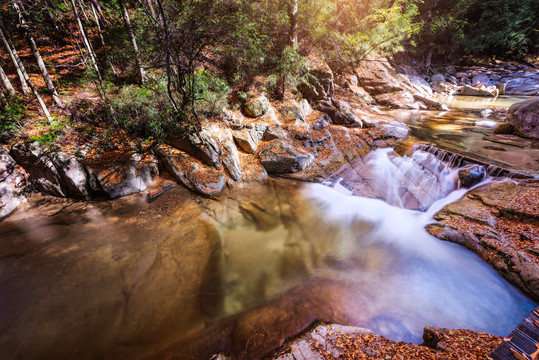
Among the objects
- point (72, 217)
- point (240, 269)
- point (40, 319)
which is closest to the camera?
point (40, 319)

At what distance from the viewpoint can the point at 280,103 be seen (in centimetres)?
1079

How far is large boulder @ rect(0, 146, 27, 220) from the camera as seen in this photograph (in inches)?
229

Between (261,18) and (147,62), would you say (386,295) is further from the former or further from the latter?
(261,18)

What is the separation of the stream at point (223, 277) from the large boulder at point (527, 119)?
24.3 feet

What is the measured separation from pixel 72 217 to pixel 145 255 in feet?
10.5

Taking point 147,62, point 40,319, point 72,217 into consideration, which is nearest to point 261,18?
point 147,62

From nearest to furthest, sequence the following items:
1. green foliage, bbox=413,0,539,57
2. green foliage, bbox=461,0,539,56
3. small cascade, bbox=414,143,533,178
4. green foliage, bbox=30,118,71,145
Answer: green foliage, bbox=30,118,71,145, small cascade, bbox=414,143,533,178, green foliage, bbox=461,0,539,56, green foliage, bbox=413,0,539,57

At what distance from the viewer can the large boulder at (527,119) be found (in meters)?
9.73

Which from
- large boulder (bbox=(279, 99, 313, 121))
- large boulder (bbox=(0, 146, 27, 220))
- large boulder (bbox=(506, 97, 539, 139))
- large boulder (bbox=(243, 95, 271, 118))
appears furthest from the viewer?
large boulder (bbox=(279, 99, 313, 121))

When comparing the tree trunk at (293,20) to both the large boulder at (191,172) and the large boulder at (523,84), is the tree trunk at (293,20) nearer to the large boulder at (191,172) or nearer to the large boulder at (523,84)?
the large boulder at (191,172)

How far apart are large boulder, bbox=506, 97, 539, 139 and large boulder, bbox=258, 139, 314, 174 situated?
11.9 meters

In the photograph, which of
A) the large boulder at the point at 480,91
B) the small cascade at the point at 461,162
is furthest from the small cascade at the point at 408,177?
the large boulder at the point at 480,91

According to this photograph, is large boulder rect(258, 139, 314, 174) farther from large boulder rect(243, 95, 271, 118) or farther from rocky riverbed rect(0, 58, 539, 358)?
large boulder rect(243, 95, 271, 118)

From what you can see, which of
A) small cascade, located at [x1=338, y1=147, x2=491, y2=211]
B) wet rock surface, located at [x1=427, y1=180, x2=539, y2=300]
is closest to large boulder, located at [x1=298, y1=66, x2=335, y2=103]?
small cascade, located at [x1=338, y1=147, x2=491, y2=211]
